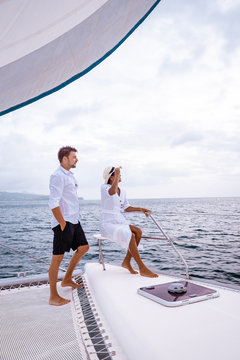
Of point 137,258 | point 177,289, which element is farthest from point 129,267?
point 177,289

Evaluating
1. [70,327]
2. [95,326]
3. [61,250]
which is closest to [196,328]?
[95,326]

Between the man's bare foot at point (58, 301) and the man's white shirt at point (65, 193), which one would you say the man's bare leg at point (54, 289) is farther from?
the man's white shirt at point (65, 193)

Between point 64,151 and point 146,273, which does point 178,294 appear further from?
point 64,151

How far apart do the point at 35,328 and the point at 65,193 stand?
1125 millimetres

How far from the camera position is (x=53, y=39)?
1071mm

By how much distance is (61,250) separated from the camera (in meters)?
2.49

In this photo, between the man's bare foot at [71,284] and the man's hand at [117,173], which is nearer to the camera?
the man's bare foot at [71,284]

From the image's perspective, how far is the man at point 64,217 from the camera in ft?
7.88

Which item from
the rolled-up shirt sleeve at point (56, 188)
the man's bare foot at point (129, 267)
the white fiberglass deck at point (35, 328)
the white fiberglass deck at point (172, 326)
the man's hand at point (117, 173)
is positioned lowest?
the white fiberglass deck at point (35, 328)

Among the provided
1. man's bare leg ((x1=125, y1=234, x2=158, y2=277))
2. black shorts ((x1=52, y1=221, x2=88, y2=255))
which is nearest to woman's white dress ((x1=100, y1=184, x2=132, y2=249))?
man's bare leg ((x1=125, y1=234, x2=158, y2=277))

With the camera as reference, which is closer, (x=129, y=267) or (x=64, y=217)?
(x=64, y=217)

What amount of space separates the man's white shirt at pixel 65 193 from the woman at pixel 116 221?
355 mm

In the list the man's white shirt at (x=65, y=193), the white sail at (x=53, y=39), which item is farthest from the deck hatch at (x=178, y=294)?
the white sail at (x=53, y=39)

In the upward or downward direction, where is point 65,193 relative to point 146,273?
upward
